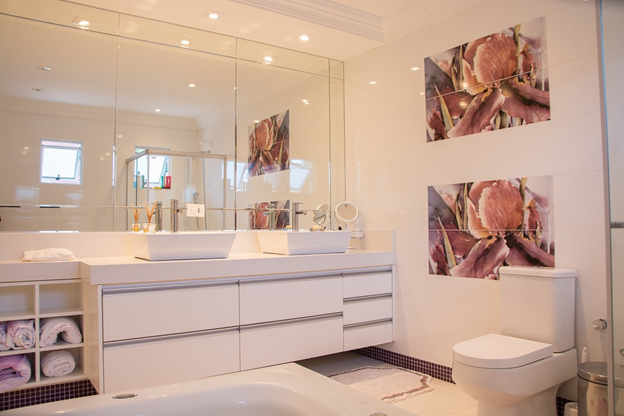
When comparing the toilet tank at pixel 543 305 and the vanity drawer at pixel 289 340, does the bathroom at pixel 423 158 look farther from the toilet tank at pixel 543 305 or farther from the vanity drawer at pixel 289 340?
the vanity drawer at pixel 289 340

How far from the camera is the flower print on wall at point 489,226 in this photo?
2.63 m

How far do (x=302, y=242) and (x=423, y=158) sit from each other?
1026mm

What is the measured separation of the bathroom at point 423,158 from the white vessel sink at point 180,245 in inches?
15.2

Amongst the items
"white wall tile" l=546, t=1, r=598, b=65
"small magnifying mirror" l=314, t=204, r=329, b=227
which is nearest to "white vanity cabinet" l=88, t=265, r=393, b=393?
"small magnifying mirror" l=314, t=204, r=329, b=227

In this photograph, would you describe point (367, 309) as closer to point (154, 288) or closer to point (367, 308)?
point (367, 308)

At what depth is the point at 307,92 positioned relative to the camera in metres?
3.91

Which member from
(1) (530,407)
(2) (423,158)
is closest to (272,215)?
(2) (423,158)

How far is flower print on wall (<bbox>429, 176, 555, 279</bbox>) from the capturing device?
2.63m

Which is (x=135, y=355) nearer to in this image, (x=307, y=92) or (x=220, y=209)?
(x=220, y=209)

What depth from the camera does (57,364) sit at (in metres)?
2.54

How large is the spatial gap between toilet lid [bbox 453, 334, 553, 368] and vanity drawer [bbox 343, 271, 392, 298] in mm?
1014

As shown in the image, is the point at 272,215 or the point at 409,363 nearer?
the point at 409,363

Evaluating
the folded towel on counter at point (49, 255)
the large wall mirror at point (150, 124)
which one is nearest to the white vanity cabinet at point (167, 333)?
the folded towel on counter at point (49, 255)

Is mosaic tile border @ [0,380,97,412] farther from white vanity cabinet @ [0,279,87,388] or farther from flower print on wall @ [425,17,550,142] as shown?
flower print on wall @ [425,17,550,142]
